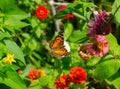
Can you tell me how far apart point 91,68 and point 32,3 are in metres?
1.08

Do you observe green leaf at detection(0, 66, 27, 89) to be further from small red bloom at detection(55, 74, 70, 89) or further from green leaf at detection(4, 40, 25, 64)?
small red bloom at detection(55, 74, 70, 89)

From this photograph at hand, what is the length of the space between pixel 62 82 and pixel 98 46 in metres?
0.31

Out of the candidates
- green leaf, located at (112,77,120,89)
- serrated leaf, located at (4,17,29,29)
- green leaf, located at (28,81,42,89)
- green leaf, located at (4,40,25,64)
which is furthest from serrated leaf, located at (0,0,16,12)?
green leaf, located at (112,77,120,89)

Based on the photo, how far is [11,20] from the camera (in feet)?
7.89

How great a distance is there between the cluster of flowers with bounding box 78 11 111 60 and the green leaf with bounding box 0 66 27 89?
483 millimetres

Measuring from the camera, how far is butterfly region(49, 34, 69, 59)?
239 centimetres

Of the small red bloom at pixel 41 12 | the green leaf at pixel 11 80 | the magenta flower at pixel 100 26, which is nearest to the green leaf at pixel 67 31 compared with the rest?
the small red bloom at pixel 41 12

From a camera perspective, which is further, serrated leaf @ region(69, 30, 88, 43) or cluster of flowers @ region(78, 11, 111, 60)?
Answer: serrated leaf @ region(69, 30, 88, 43)

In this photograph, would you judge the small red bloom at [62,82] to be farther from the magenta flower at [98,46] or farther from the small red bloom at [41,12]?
the small red bloom at [41,12]

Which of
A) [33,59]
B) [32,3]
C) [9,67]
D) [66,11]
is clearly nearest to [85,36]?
[66,11]

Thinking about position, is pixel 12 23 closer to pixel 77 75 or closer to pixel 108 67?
pixel 77 75

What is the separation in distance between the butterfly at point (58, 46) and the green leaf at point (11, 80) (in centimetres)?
45

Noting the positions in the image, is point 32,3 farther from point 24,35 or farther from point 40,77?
point 40,77

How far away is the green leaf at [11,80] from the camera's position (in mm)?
2004
